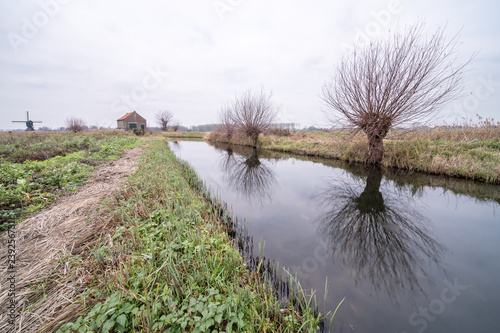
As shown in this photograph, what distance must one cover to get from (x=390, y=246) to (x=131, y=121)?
178ft

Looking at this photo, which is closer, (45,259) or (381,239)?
(45,259)

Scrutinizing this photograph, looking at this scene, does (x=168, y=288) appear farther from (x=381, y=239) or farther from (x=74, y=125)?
(x=74, y=125)

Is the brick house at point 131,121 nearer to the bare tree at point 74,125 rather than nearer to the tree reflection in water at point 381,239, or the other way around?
the bare tree at point 74,125

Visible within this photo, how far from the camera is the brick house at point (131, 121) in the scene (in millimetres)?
Result: 45531

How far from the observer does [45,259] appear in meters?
2.14

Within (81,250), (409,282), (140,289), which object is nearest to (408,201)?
(409,282)

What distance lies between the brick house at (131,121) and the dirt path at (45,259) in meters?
49.7

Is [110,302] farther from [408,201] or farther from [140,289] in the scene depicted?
[408,201]

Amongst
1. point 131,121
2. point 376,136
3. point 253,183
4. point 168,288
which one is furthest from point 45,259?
point 131,121

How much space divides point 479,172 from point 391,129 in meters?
3.39

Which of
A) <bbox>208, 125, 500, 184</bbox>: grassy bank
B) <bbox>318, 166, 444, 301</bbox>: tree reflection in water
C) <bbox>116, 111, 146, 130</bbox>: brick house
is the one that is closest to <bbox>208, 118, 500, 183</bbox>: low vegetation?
<bbox>208, 125, 500, 184</bbox>: grassy bank

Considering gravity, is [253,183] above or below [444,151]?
below

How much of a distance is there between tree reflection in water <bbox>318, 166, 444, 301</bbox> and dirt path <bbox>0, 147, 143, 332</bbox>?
3451 millimetres

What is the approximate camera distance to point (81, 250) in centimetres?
235
